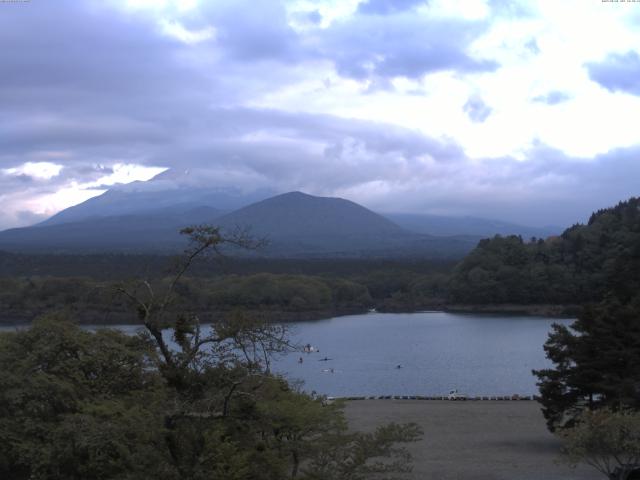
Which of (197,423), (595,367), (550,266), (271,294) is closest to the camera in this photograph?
(197,423)

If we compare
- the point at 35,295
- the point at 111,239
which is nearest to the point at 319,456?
the point at 35,295

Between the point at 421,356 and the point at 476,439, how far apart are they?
20451 millimetres

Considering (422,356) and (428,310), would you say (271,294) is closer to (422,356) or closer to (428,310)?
(428,310)

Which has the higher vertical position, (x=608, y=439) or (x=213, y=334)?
(x=213, y=334)

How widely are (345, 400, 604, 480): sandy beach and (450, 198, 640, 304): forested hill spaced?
43.1 metres

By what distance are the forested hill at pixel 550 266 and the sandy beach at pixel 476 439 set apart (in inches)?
1696

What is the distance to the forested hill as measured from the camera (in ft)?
209

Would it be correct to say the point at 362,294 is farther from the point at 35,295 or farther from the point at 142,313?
the point at 142,313

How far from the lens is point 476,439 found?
16.8m

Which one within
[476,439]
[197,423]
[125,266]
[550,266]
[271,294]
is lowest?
[476,439]

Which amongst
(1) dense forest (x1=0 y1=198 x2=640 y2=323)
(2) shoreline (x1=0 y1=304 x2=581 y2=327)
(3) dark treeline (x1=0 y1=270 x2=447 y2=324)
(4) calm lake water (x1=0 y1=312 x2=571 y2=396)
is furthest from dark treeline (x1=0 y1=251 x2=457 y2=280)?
(4) calm lake water (x1=0 y1=312 x2=571 y2=396)

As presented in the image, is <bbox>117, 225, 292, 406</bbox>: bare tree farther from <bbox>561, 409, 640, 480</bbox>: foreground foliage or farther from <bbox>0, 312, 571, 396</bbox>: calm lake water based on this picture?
<bbox>0, 312, 571, 396</bbox>: calm lake water

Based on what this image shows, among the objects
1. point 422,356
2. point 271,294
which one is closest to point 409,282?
point 271,294

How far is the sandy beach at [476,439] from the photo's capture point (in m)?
13.7
